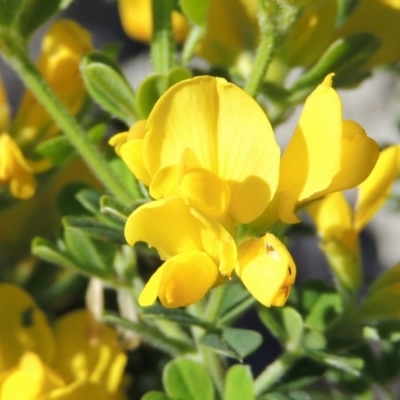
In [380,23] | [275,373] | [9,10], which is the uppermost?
[9,10]

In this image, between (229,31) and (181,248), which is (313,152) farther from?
(229,31)

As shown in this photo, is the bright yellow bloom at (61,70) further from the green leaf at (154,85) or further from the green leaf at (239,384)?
the green leaf at (239,384)

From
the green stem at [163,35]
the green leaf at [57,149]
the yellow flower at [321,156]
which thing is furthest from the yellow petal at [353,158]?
the green leaf at [57,149]

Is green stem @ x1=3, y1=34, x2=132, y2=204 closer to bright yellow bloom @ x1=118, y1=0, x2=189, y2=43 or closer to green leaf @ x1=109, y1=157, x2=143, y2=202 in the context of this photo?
green leaf @ x1=109, y1=157, x2=143, y2=202

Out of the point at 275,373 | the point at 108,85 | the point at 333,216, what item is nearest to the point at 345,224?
the point at 333,216

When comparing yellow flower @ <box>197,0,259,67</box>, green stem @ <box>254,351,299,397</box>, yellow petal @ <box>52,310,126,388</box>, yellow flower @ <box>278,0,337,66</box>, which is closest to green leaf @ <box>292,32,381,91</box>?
yellow flower @ <box>278,0,337,66</box>

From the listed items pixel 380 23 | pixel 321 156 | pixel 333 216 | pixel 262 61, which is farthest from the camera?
pixel 380 23
